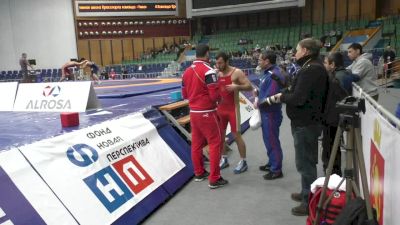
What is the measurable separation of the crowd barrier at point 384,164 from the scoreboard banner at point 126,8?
21.6 m

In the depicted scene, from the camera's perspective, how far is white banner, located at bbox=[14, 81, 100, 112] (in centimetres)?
504

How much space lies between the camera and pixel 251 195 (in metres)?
3.78

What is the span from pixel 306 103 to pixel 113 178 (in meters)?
1.84

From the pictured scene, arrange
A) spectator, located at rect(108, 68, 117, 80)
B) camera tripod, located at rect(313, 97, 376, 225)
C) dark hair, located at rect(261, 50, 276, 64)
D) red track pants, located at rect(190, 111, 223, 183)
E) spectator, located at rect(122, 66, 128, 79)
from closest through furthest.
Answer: camera tripod, located at rect(313, 97, 376, 225) → red track pants, located at rect(190, 111, 223, 183) → dark hair, located at rect(261, 50, 276, 64) → spectator, located at rect(108, 68, 117, 80) → spectator, located at rect(122, 66, 128, 79)

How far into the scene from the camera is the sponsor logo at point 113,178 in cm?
309

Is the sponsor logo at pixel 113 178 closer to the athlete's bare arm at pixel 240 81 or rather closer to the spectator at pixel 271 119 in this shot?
the spectator at pixel 271 119

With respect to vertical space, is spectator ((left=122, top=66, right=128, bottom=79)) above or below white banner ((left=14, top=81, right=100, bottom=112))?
below

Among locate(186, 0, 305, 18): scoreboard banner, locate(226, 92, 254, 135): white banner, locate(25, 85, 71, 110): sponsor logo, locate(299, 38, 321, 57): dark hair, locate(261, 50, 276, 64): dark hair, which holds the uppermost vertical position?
locate(186, 0, 305, 18): scoreboard banner

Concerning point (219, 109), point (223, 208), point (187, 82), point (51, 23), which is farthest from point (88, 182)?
point (51, 23)

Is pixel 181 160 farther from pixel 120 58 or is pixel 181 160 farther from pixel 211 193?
pixel 120 58

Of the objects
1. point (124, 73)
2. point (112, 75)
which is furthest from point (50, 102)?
point (124, 73)

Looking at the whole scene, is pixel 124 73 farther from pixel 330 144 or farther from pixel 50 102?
pixel 330 144

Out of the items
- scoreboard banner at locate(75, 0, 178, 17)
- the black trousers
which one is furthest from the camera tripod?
scoreboard banner at locate(75, 0, 178, 17)

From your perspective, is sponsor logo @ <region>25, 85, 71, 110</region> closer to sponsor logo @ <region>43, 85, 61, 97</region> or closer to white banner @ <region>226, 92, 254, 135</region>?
sponsor logo @ <region>43, 85, 61, 97</region>
